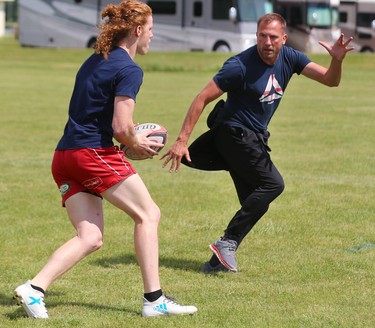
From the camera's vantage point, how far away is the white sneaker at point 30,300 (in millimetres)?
6371

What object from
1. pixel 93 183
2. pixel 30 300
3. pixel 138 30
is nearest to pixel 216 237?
pixel 93 183

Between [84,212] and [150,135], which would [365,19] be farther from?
[84,212]

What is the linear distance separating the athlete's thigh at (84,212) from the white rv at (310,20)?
50018 millimetres

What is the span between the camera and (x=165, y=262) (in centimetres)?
849

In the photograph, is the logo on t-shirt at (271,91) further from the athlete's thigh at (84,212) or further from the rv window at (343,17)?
the rv window at (343,17)

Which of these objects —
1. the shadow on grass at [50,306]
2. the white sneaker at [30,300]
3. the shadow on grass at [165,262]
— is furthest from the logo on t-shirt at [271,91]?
A: the white sneaker at [30,300]

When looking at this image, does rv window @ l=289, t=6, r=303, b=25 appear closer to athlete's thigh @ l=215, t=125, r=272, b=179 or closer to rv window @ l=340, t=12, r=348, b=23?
rv window @ l=340, t=12, r=348, b=23

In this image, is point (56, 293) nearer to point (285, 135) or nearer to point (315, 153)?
point (315, 153)

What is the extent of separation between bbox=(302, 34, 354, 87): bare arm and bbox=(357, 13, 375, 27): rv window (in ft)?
180

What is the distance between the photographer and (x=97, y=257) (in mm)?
8695

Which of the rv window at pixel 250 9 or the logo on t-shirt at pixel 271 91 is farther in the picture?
the rv window at pixel 250 9

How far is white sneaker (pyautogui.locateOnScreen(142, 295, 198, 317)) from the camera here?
6.48 metres

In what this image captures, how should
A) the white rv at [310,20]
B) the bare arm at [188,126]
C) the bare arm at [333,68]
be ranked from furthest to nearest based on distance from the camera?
1. the white rv at [310,20]
2. the bare arm at [333,68]
3. the bare arm at [188,126]

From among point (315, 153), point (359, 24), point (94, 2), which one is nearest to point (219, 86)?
point (315, 153)
